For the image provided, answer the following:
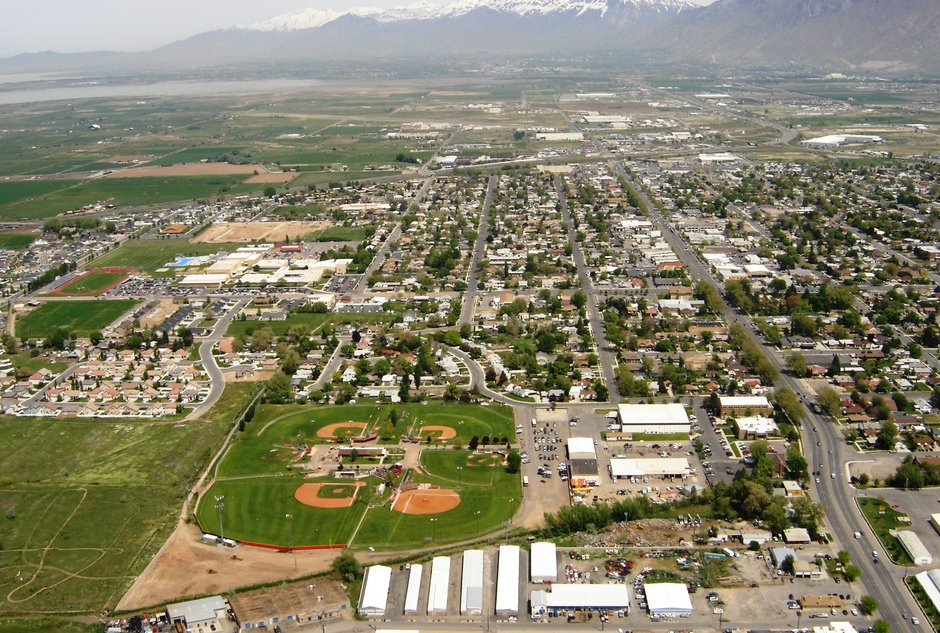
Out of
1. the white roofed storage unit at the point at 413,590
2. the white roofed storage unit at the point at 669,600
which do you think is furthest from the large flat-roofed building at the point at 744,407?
the white roofed storage unit at the point at 413,590

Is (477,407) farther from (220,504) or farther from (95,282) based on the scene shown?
(95,282)

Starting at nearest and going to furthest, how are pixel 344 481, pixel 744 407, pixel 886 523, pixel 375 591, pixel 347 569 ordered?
pixel 375 591 < pixel 347 569 < pixel 886 523 < pixel 344 481 < pixel 744 407

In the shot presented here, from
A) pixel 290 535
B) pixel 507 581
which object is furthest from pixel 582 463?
pixel 290 535

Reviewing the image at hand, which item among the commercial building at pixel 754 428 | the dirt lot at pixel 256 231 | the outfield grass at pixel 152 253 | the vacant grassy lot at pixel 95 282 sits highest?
the dirt lot at pixel 256 231

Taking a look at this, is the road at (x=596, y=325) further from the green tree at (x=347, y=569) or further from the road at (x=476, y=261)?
the green tree at (x=347, y=569)

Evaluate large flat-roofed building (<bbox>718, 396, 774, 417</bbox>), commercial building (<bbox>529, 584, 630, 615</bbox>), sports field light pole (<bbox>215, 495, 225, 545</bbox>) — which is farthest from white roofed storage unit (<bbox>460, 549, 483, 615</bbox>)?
large flat-roofed building (<bbox>718, 396, 774, 417</bbox>)

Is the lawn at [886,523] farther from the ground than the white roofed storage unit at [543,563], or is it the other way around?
the white roofed storage unit at [543,563]
